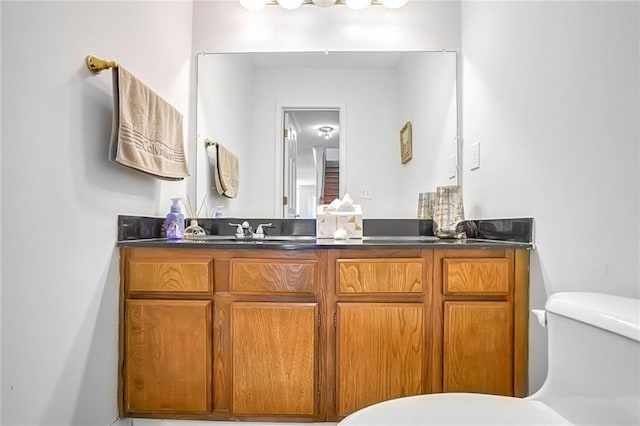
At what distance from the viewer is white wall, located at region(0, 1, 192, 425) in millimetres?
881

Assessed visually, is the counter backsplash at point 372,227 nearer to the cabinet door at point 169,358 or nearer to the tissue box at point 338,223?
the tissue box at point 338,223

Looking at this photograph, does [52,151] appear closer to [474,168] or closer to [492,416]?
[492,416]

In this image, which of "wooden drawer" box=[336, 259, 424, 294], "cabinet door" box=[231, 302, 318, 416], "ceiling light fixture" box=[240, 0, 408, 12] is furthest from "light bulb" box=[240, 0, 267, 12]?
"cabinet door" box=[231, 302, 318, 416]

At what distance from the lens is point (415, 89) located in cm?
189

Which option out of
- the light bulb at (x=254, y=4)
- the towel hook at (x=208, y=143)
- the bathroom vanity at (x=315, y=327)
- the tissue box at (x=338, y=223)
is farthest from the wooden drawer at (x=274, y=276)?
the light bulb at (x=254, y=4)

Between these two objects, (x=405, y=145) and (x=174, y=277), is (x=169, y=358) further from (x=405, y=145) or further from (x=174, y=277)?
(x=405, y=145)

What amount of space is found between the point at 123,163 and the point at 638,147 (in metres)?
1.48

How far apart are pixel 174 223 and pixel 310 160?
2.47 feet

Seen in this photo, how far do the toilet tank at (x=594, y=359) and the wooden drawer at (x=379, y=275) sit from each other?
441 mm

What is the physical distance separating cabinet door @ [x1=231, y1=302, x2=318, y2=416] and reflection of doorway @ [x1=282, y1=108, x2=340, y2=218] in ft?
2.39

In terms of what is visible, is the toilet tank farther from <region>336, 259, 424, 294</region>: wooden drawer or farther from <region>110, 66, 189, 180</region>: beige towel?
<region>110, 66, 189, 180</region>: beige towel

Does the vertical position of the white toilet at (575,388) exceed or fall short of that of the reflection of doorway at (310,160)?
it falls short

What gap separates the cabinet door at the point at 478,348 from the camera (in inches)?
48.6

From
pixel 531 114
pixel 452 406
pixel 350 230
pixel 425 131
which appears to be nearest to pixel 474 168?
pixel 425 131
